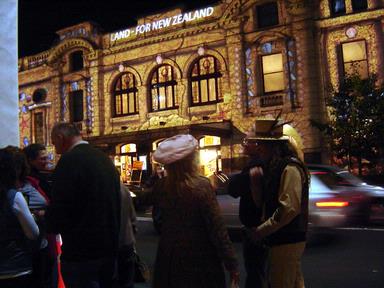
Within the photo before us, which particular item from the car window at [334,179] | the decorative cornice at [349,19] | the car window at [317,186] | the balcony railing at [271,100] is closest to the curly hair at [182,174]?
the car window at [317,186]

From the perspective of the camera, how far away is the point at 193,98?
885 inches

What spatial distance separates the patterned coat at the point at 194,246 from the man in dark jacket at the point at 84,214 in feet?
1.60

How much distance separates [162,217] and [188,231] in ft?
0.80

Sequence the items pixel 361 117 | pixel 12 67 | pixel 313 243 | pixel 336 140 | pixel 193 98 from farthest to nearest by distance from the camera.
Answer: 1. pixel 193 98
2. pixel 336 140
3. pixel 361 117
4. pixel 313 243
5. pixel 12 67

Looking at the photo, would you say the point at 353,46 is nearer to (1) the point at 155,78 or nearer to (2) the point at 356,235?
(1) the point at 155,78

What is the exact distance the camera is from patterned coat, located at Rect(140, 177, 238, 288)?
118 inches

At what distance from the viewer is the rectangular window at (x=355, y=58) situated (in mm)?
18797

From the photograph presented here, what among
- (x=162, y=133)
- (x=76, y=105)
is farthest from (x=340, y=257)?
(x=76, y=105)

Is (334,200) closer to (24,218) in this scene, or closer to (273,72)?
(24,218)

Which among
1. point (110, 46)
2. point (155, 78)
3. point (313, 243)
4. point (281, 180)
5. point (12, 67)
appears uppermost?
point (110, 46)

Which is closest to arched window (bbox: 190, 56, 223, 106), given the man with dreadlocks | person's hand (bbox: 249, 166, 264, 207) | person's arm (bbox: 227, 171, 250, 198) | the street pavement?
the street pavement

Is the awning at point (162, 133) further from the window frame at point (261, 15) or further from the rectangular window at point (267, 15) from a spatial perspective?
the rectangular window at point (267, 15)

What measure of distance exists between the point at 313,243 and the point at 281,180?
5984mm

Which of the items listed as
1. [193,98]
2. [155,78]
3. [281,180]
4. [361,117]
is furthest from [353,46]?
[281,180]
